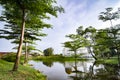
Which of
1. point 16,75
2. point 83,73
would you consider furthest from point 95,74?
point 16,75

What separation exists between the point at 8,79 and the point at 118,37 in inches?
1043

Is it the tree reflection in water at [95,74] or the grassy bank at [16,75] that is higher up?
the grassy bank at [16,75]

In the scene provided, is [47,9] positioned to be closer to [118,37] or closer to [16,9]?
[16,9]

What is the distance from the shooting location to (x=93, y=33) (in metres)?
45.4

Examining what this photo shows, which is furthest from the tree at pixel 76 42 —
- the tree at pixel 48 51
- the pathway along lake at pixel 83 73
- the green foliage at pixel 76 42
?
the tree at pixel 48 51

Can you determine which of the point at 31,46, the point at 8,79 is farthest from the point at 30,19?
the point at 31,46

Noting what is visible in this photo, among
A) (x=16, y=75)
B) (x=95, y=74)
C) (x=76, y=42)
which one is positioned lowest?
(x=95, y=74)

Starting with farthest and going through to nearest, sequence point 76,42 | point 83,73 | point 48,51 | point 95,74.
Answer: point 48,51, point 76,42, point 83,73, point 95,74

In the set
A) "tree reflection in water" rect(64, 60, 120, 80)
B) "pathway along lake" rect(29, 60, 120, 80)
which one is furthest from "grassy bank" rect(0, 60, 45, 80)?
"tree reflection in water" rect(64, 60, 120, 80)

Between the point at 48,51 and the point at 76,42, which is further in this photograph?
the point at 48,51

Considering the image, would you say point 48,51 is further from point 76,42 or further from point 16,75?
point 16,75

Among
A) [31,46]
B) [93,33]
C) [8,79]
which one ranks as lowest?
[8,79]

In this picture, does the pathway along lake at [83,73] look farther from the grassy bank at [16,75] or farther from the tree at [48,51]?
the tree at [48,51]

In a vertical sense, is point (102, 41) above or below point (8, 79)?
above
